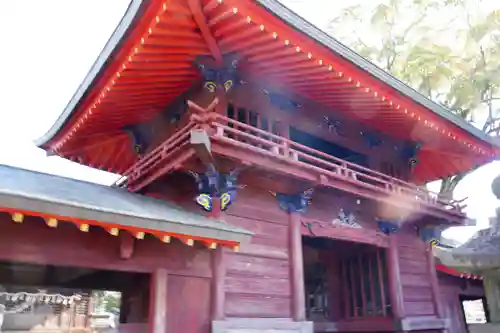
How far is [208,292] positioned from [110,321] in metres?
21.6

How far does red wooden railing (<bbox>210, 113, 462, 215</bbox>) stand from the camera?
273 inches

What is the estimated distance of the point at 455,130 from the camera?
921 cm

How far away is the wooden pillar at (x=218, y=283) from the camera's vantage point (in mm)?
6168

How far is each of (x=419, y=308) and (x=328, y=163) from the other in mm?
4484

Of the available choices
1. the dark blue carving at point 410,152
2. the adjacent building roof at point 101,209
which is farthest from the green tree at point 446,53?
the adjacent building roof at point 101,209

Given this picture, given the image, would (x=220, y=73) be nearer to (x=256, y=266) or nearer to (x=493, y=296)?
(x=256, y=266)

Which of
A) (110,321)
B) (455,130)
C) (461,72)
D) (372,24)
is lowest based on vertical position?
(110,321)

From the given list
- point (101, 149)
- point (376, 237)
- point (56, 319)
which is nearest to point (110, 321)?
point (56, 319)

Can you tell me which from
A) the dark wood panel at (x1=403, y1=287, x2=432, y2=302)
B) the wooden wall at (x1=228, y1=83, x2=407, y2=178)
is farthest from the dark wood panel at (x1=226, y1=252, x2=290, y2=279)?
the dark wood panel at (x1=403, y1=287, x2=432, y2=302)

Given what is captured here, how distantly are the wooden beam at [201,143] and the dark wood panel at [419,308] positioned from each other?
20.0 feet

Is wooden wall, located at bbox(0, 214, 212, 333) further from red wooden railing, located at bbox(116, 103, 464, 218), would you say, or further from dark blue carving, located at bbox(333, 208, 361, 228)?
dark blue carving, located at bbox(333, 208, 361, 228)

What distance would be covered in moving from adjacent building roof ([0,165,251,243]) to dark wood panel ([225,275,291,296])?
1171 millimetres

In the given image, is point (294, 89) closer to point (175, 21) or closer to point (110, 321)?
point (175, 21)

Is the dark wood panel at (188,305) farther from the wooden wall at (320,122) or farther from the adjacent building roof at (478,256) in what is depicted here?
the adjacent building roof at (478,256)
